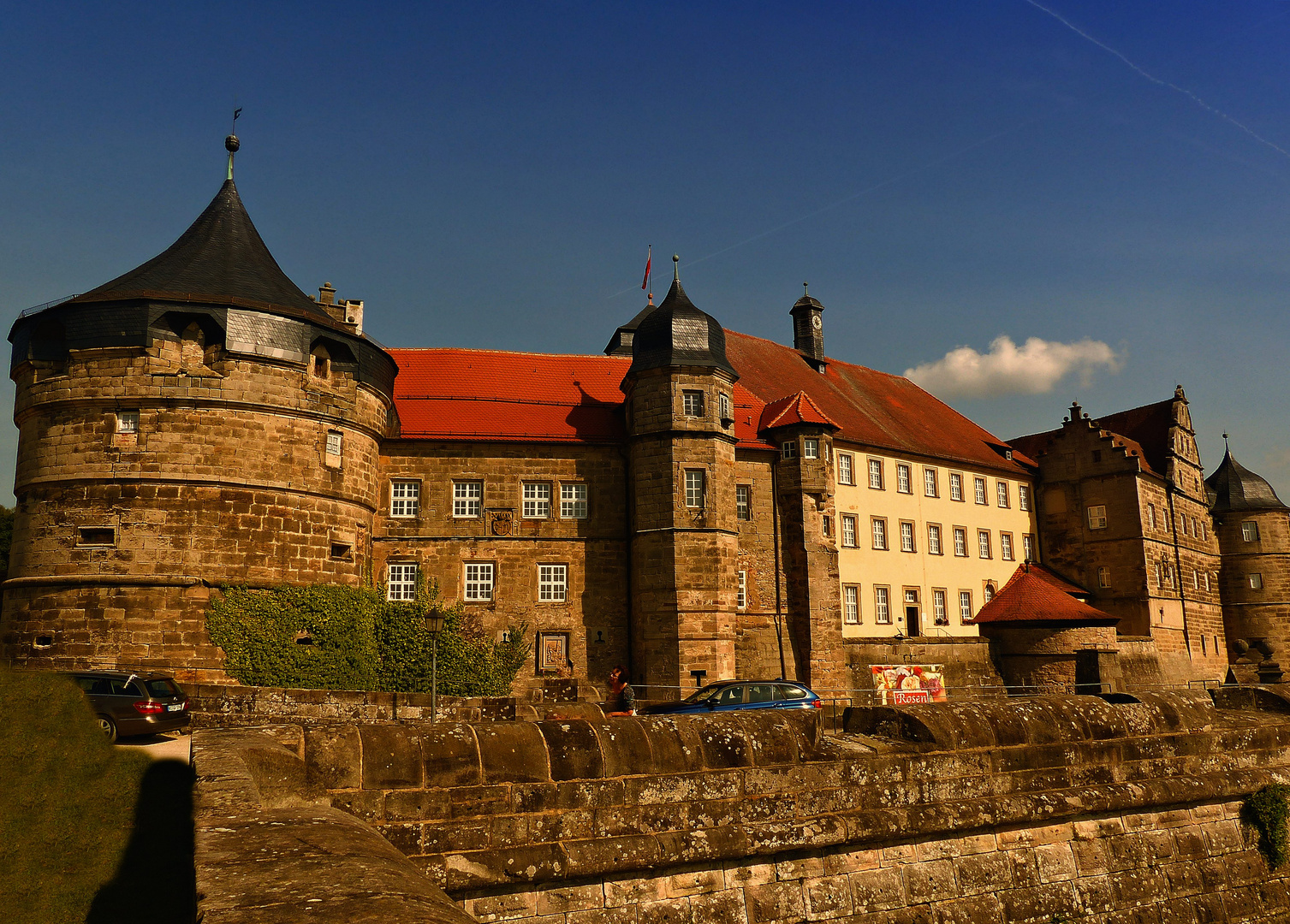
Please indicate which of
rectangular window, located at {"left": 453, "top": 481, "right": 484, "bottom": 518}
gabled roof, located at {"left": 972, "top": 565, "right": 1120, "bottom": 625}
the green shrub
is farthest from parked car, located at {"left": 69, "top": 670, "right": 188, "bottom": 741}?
gabled roof, located at {"left": 972, "top": 565, "right": 1120, "bottom": 625}

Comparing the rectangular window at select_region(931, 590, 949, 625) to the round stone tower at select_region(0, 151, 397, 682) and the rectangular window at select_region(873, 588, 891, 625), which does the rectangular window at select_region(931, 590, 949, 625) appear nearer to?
the rectangular window at select_region(873, 588, 891, 625)

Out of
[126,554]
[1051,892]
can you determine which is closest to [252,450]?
[126,554]

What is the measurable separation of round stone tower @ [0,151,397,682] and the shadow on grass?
11.7 metres

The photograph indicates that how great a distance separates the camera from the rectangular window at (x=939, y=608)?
127ft

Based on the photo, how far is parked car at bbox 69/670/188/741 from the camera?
16656 mm

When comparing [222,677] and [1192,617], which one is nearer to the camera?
[222,677]

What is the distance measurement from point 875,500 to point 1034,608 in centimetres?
721

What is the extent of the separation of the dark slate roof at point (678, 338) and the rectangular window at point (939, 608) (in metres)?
14.8

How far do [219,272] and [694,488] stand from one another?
49.0 ft

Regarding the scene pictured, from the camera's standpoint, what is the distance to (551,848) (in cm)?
627

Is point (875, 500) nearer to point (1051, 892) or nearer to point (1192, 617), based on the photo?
point (1192, 617)

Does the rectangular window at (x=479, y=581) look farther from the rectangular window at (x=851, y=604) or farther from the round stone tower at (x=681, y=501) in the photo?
the rectangular window at (x=851, y=604)

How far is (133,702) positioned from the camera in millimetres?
16969

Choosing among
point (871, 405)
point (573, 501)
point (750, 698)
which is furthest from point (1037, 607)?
point (750, 698)
